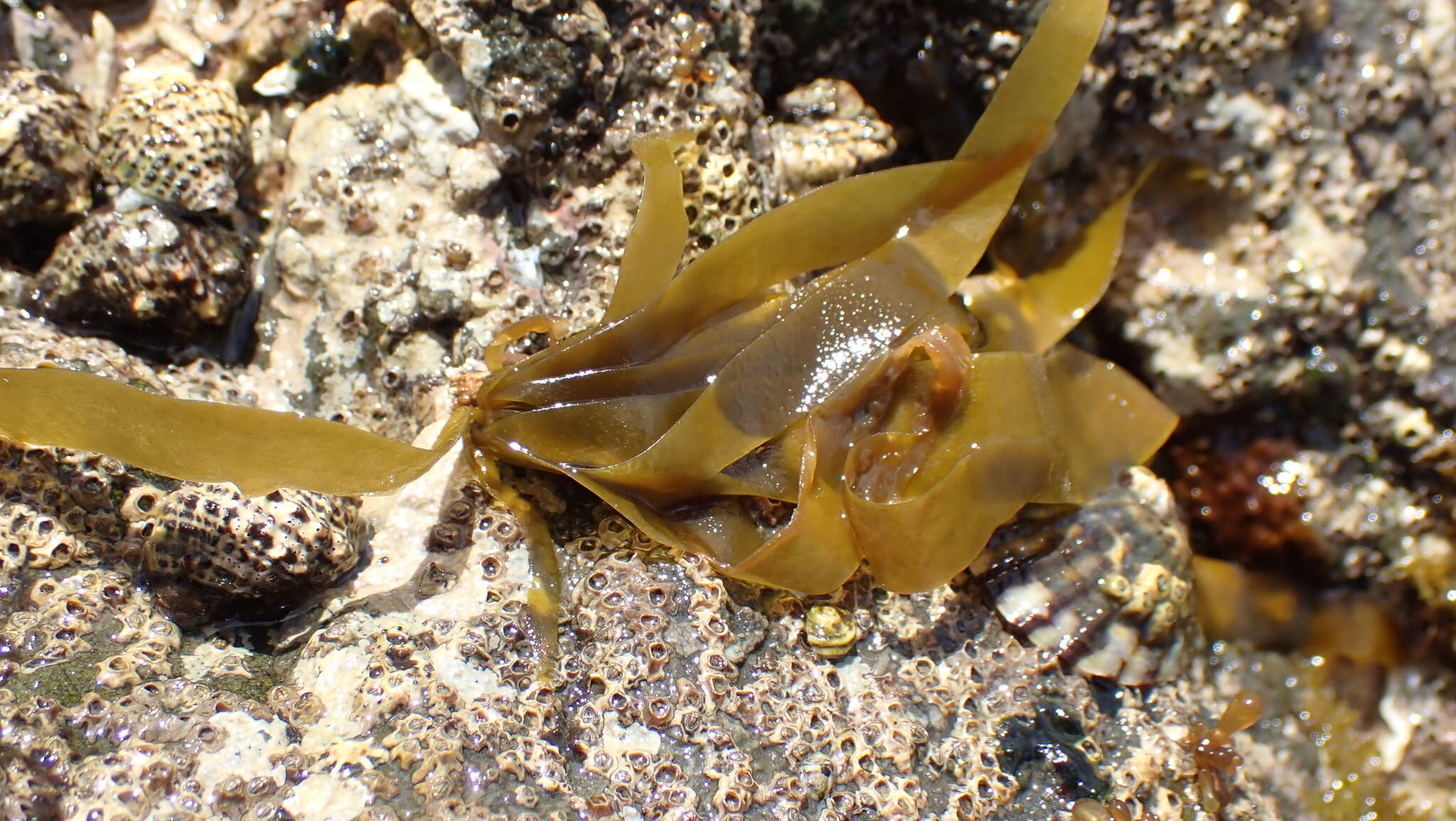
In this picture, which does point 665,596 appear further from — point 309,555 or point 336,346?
point 336,346

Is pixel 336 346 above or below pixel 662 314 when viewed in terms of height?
below

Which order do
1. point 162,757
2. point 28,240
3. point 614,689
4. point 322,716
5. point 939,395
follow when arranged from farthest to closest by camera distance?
point 28,240
point 939,395
point 614,689
point 322,716
point 162,757

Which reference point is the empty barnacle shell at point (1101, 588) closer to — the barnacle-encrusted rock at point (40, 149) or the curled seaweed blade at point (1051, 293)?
the curled seaweed blade at point (1051, 293)

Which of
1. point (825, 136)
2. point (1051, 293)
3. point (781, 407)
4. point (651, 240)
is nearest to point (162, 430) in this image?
point (651, 240)

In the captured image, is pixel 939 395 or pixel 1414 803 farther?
pixel 1414 803

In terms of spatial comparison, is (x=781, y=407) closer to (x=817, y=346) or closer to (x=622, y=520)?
(x=817, y=346)

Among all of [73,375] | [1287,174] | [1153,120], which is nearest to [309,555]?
[73,375]

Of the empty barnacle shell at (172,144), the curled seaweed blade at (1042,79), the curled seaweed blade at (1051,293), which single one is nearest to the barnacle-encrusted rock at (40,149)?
the empty barnacle shell at (172,144)
